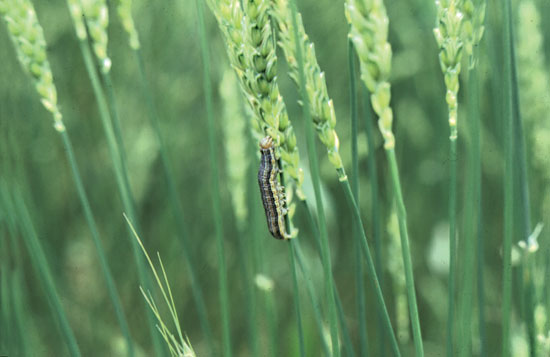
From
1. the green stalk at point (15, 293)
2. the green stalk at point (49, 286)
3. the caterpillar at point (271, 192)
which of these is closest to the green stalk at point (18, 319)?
the green stalk at point (15, 293)

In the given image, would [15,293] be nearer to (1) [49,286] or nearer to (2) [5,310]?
(2) [5,310]

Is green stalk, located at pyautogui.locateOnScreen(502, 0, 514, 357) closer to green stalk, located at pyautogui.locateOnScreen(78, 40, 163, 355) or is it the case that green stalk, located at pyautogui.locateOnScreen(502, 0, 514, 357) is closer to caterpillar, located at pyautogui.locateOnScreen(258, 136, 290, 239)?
caterpillar, located at pyautogui.locateOnScreen(258, 136, 290, 239)

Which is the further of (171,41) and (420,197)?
(171,41)

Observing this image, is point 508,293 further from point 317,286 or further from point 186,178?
point 186,178

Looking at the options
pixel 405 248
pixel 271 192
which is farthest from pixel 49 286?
pixel 405 248

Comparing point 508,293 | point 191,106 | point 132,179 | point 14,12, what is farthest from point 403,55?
point 14,12
